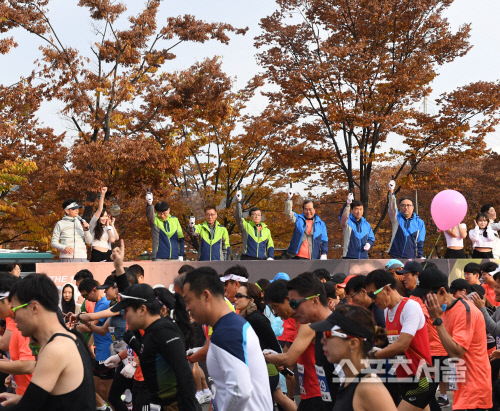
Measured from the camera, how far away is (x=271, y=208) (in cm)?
2492

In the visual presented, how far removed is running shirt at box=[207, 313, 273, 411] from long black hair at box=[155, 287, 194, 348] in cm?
195

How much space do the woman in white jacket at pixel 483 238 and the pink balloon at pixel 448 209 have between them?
282 cm

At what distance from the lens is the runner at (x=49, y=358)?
3508 millimetres

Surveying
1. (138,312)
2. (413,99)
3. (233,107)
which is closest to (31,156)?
(233,107)

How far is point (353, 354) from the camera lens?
3.46m

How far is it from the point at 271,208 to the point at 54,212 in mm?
9026

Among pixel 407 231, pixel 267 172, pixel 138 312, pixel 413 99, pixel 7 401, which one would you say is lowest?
pixel 7 401

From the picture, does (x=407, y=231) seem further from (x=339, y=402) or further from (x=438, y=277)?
(x=339, y=402)

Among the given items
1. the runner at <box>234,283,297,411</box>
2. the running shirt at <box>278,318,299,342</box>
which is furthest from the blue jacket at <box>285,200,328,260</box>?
the runner at <box>234,283,297,411</box>

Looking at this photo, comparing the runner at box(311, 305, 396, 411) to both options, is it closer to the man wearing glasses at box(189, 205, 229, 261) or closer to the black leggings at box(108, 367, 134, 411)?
the black leggings at box(108, 367, 134, 411)

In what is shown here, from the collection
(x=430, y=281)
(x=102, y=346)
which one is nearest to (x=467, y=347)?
(x=430, y=281)

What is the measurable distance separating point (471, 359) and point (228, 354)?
3.15 metres

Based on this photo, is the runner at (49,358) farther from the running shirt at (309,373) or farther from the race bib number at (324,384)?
the running shirt at (309,373)

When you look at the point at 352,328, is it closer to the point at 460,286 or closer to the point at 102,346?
the point at 460,286
